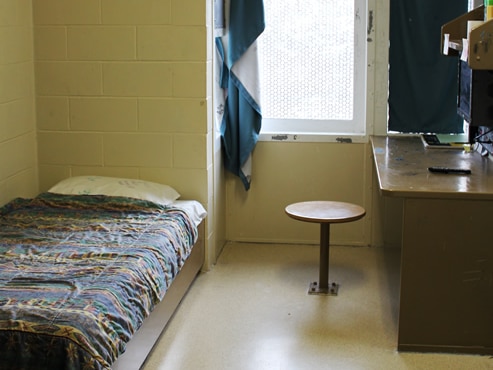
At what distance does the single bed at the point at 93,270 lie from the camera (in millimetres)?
2619

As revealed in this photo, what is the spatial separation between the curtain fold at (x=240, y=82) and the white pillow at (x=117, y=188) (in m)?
0.72

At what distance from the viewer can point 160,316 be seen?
3.67 m

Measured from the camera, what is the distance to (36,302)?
9.30ft

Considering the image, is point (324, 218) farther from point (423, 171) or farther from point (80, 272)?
point (80, 272)

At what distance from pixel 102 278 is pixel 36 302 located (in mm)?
347

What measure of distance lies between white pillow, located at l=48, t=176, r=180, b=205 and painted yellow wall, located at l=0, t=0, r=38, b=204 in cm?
23

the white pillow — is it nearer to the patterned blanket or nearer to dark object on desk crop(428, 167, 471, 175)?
the patterned blanket

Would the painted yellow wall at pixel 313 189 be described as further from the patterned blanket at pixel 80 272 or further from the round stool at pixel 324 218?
the patterned blanket at pixel 80 272

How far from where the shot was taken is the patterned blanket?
2.61 meters

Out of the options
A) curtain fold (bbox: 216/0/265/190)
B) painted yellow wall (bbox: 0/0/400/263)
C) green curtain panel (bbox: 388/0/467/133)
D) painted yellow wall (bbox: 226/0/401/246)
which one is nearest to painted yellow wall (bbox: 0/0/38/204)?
painted yellow wall (bbox: 0/0/400/263)

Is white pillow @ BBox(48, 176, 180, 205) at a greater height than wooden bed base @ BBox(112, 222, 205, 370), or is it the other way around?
white pillow @ BBox(48, 176, 180, 205)

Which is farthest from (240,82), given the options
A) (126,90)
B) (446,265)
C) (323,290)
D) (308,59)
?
(446,265)

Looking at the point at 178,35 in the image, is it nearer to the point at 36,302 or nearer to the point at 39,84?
the point at 39,84

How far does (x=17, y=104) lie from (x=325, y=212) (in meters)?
1.84
